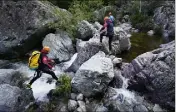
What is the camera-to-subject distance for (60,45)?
2069 cm

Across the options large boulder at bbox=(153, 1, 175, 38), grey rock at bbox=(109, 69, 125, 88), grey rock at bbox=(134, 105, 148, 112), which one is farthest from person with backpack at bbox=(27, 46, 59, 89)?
large boulder at bbox=(153, 1, 175, 38)

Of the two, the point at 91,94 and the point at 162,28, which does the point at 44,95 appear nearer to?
the point at 91,94

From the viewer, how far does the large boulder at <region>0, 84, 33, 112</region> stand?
13.7m

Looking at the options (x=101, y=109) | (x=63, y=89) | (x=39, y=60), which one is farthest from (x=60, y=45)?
(x=101, y=109)

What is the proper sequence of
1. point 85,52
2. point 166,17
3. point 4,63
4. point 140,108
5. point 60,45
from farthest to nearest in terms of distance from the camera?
point 166,17 < point 60,45 < point 4,63 < point 85,52 < point 140,108

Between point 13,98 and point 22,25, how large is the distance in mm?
8369

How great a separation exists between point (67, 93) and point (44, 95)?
137cm

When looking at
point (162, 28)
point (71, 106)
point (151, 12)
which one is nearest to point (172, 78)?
point (71, 106)

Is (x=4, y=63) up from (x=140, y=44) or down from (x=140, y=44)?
up

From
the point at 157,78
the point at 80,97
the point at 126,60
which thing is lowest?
the point at 126,60

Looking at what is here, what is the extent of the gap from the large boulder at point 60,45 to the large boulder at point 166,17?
10664 millimetres

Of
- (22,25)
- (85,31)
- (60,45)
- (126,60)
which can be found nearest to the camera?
(126,60)

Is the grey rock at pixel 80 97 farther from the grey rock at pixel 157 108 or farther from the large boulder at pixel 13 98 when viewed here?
the grey rock at pixel 157 108

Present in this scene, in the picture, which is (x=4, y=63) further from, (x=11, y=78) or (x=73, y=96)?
(x=73, y=96)
